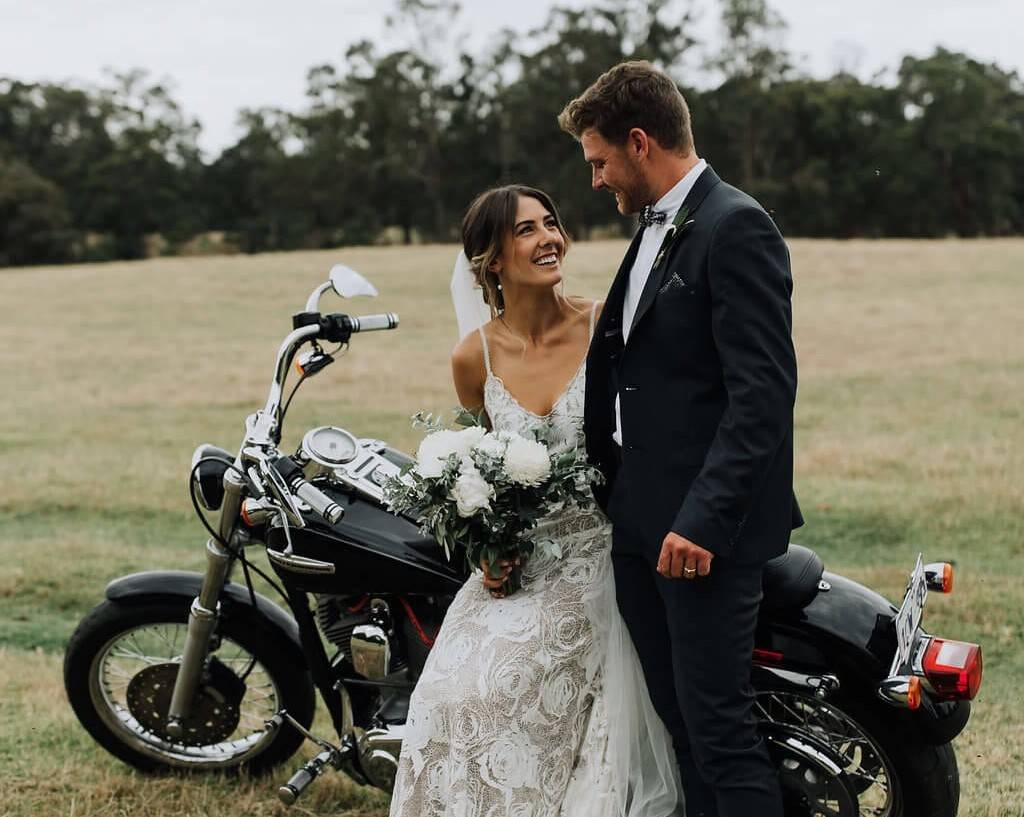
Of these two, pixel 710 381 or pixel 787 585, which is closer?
pixel 710 381

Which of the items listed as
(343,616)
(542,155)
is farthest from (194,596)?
(542,155)

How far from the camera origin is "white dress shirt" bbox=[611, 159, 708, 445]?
9.81 ft

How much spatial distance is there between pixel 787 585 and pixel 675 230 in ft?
3.36

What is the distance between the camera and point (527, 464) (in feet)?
10.5

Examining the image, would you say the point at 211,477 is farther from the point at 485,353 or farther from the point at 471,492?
the point at 471,492

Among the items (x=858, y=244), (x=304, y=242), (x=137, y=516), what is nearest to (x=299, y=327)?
(x=137, y=516)

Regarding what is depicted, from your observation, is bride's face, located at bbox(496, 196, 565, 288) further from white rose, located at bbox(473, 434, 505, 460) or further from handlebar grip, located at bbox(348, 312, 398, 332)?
white rose, located at bbox(473, 434, 505, 460)

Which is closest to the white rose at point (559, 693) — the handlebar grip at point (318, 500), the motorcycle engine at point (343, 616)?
the motorcycle engine at point (343, 616)

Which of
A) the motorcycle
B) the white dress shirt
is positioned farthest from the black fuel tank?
the white dress shirt

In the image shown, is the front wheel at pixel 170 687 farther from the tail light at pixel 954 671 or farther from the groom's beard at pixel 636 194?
the tail light at pixel 954 671

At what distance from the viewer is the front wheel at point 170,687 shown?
13.4 ft

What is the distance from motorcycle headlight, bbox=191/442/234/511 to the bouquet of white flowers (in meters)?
0.80

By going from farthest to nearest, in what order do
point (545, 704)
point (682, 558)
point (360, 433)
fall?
point (360, 433) → point (545, 704) → point (682, 558)

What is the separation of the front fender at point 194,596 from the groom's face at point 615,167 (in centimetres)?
193
